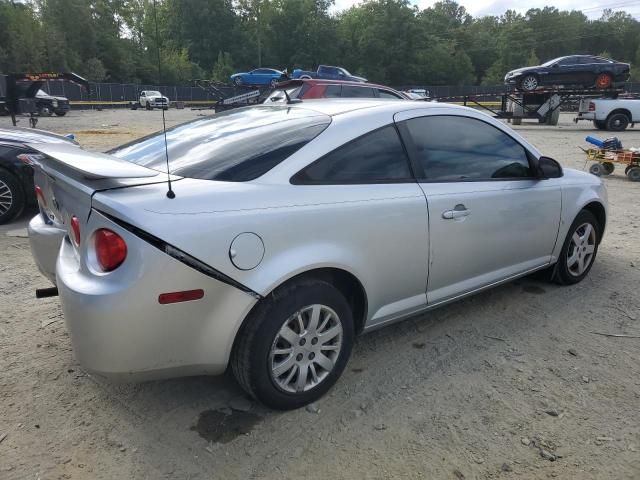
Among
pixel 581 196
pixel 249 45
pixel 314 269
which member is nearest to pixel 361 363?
pixel 314 269

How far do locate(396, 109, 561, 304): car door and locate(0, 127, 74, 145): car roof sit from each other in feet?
14.6

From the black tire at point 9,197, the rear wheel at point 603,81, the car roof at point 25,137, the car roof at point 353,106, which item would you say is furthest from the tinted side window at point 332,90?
the rear wheel at point 603,81

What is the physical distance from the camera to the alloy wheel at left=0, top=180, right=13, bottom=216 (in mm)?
5921

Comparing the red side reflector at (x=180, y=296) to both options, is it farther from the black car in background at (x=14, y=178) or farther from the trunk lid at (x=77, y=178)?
the black car in background at (x=14, y=178)

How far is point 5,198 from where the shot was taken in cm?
594

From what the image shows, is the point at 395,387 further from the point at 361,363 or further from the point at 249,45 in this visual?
the point at 249,45

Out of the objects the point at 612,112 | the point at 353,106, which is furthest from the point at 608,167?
the point at 612,112

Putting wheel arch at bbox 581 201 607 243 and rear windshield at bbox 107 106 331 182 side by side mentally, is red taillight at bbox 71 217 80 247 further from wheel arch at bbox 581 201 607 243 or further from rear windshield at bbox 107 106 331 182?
wheel arch at bbox 581 201 607 243

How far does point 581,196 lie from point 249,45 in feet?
276

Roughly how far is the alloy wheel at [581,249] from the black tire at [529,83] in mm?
20065

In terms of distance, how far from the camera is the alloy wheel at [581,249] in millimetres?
4289

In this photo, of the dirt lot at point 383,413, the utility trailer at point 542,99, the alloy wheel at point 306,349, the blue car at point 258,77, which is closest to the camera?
the dirt lot at point 383,413

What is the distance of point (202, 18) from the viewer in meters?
82.6

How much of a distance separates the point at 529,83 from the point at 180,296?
2359 cm
